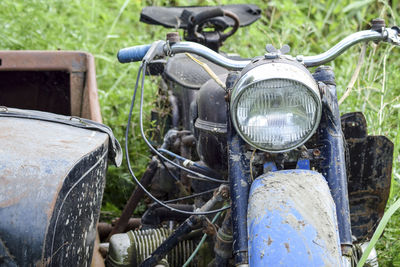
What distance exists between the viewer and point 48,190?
1646 millimetres

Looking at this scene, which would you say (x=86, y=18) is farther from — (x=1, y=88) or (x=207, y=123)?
(x=207, y=123)

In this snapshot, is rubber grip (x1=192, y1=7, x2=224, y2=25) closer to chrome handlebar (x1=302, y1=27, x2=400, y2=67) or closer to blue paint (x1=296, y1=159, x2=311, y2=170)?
chrome handlebar (x1=302, y1=27, x2=400, y2=67)

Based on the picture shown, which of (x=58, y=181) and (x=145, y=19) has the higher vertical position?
(x=145, y=19)

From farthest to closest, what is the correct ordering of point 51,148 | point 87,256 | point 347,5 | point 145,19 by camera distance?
point 347,5 < point 145,19 < point 87,256 < point 51,148

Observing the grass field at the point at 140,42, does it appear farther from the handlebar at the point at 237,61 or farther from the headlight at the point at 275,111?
the headlight at the point at 275,111

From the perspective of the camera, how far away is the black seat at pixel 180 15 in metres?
3.41

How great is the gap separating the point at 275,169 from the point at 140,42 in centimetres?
332

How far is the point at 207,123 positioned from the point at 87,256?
25.4 inches

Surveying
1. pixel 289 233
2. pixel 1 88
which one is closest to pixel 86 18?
pixel 1 88

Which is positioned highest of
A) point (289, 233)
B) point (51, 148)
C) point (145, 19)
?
point (145, 19)

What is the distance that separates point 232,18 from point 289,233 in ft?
6.95

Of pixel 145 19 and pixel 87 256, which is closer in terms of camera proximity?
pixel 87 256

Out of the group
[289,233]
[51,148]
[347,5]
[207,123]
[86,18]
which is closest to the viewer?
[289,233]

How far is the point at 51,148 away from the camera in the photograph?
1.82 meters
